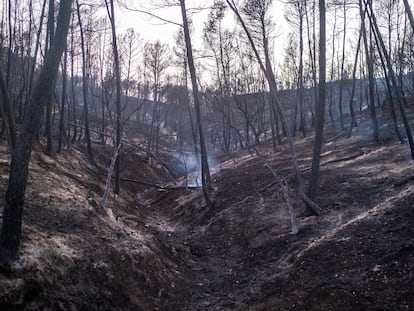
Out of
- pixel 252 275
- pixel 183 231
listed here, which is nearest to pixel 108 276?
pixel 252 275

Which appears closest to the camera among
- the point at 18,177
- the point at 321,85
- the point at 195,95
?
the point at 18,177

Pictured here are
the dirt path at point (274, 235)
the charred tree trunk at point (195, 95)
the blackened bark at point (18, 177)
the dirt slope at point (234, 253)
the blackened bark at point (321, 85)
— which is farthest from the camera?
the charred tree trunk at point (195, 95)

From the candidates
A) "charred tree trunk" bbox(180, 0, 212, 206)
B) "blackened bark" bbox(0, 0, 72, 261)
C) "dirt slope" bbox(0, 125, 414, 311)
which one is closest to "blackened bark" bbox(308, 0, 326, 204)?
"dirt slope" bbox(0, 125, 414, 311)

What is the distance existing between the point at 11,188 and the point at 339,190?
31.9 feet

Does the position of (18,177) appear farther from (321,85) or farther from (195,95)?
(195,95)

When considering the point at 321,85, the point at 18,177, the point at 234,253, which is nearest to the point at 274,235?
the point at 234,253

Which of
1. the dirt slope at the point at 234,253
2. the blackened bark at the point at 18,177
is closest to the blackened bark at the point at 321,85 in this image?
the dirt slope at the point at 234,253

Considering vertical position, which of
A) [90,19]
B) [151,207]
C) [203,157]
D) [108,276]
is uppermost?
[90,19]

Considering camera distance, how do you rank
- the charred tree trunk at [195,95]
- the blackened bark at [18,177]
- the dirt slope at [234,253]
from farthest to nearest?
the charred tree trunk at [195,95] < the dirt slope at [234,253] < the blackened bark at [18,177]

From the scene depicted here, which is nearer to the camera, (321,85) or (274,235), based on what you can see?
(274,235)

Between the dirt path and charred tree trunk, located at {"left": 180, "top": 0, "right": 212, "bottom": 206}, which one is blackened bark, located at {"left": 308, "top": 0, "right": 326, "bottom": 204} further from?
charred tree trunk, located at {"left": 180, "top": 0, "right": 212, "bottom": 206}

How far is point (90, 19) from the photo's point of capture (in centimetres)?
2536

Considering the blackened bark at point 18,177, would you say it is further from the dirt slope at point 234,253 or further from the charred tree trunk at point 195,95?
the charred tree trunk at point 195,95

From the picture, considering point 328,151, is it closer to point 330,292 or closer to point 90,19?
point 330,292
